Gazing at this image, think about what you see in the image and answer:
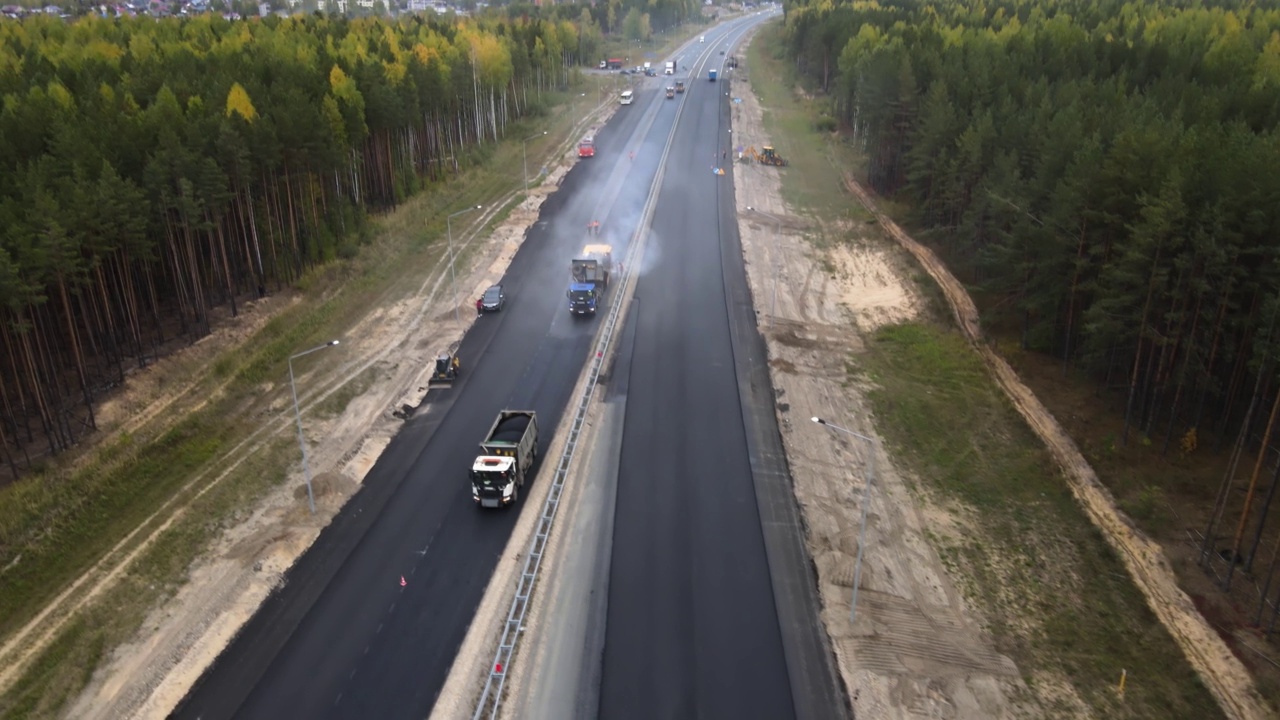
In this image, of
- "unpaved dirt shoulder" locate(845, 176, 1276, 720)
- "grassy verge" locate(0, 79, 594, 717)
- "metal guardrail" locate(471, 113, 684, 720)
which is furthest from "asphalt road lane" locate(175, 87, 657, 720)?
"unpaved dirt shoulder" locate(845, 176, 1276, 720)

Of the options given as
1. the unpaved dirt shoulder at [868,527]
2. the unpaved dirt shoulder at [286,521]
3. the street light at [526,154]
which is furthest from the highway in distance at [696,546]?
the street light at [526,154]

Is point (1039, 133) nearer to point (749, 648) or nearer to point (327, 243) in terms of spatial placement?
point (749, 648)

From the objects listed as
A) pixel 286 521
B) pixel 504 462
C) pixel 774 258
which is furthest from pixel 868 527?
pixel 774 258

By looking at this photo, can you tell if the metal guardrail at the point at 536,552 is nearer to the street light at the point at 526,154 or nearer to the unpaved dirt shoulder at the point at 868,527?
the unpaved dirt shoulder at the point at 868,527

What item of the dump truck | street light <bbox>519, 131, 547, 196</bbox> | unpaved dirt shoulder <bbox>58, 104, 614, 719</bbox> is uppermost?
street light <bbox>519, 131, 547, 196</bbox>

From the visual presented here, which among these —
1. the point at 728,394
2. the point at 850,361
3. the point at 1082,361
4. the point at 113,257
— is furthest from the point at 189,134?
the point at 1082,361

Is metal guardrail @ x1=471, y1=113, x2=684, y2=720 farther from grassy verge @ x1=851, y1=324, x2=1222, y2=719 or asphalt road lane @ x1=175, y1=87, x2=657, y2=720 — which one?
grassy verge @ x1=851, y1=324, x2=1222, y2=719
